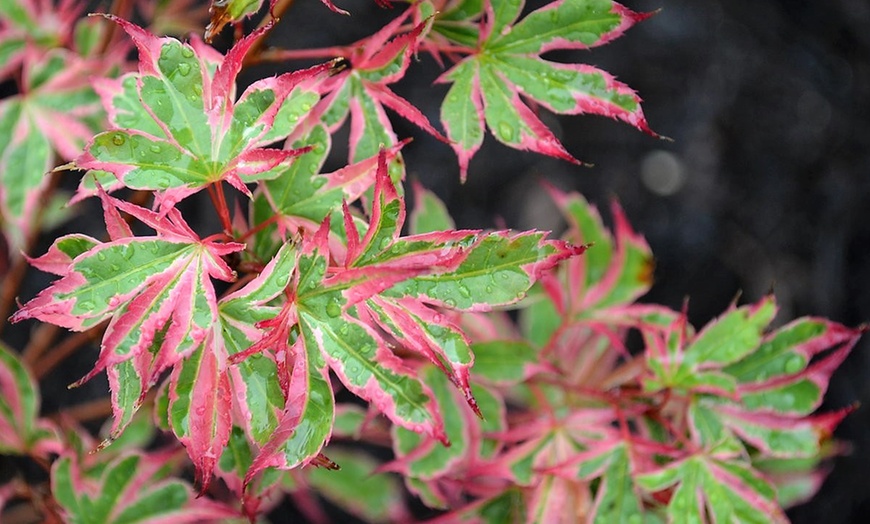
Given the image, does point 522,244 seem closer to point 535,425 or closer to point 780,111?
point 535,425

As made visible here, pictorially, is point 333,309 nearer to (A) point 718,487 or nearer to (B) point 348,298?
(B) point 348,298

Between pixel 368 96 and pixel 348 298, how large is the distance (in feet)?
0.69

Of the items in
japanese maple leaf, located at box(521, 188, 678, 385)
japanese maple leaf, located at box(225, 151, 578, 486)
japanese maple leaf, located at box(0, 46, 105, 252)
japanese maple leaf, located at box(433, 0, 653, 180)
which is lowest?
japanese maple leaf, located at box(521, 188, 678, 385)

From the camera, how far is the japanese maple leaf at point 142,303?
1.77 feet

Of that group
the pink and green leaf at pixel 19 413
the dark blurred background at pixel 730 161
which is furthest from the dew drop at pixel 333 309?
the dark blurred background at pixel 730 161

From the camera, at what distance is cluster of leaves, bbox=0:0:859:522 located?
1.84ft

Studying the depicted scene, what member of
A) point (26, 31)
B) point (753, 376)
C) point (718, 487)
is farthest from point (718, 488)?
point (26, 31)

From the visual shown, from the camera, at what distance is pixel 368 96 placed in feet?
2.28

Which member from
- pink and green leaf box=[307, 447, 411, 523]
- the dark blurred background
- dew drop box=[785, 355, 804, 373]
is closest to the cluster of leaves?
dew drop box=[785, 355, 804, 373]

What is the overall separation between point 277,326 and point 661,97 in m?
1.45

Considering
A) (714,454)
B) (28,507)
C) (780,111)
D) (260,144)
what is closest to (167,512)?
(260,144)

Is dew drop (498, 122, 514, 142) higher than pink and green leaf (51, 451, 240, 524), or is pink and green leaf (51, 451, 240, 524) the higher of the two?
dew drop (498, 122, 514, 142)

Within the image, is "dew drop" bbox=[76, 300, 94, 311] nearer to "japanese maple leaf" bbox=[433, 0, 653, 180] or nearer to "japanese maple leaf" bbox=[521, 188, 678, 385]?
"japanese maple leaf" bbox=[433, 0, 653, 180]

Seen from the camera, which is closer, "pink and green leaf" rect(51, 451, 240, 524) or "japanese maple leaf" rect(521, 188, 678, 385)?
"pink and green leaf" rect(51, 451, 240, 524)
